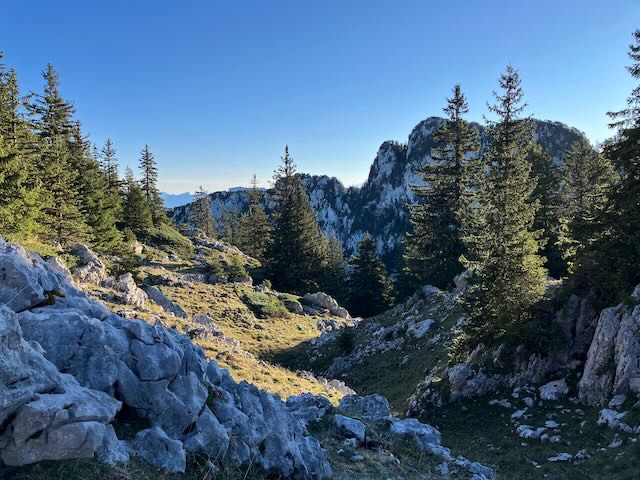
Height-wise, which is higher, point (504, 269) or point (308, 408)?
point (504, 269)

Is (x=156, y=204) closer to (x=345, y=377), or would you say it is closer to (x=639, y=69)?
(x=345, y=377)

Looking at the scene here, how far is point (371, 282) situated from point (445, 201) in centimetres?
1607

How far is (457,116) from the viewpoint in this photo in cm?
3500

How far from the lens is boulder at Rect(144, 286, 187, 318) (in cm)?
2750

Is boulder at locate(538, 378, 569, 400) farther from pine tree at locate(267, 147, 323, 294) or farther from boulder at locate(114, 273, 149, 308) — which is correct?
pine tree at locate(267, 147, 323, 294)

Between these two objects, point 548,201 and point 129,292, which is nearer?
point 129,292

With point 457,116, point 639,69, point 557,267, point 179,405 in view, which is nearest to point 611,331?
point 639,69

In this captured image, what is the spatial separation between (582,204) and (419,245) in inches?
617

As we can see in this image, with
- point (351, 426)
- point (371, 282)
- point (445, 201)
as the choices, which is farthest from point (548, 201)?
point (351, 426)

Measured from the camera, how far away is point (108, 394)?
609cm

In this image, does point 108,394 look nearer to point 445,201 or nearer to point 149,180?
point 445,201

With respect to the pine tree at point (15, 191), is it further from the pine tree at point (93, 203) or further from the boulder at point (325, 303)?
the boulder at point (325, 303)

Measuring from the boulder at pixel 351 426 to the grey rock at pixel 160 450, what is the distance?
19.3 ft

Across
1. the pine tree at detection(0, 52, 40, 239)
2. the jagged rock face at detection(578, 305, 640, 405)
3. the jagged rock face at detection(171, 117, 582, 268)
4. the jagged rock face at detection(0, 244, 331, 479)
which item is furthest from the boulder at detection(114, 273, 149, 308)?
the jagged rock face at detection(171, 117, 582, 268)
